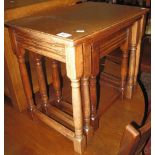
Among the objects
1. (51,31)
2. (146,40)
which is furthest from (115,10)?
(146,40)

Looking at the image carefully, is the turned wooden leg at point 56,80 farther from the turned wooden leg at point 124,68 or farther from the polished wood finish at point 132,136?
the polished wood finish at point 132,136

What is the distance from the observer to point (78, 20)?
963 mm

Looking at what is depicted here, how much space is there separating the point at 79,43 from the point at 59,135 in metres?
0.59

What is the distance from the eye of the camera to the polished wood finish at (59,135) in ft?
3.43

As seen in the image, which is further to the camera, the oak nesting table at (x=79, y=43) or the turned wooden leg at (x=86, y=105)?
the turned wooden leg at (x=86, y=105)

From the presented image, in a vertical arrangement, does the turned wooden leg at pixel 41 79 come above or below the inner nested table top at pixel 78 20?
below

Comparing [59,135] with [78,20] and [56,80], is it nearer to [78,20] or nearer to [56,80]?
[56,80]

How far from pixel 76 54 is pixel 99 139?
0.53m

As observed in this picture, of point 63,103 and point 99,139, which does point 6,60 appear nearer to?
point 63,103

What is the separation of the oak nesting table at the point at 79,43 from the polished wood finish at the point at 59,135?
2.2 inches

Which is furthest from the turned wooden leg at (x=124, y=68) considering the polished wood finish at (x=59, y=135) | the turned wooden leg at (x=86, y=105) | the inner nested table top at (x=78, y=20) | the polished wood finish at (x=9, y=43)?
the polished wood finish at (x=9, y=43)

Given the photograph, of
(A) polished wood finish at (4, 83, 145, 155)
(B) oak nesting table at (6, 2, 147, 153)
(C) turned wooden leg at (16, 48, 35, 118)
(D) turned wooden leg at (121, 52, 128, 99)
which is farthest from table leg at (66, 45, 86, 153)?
(D) turned wooden leg at (121, 52, 128, 99)

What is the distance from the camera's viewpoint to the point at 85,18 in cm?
99

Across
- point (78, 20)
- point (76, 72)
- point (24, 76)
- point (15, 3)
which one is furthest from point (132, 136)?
point (15, 3)
